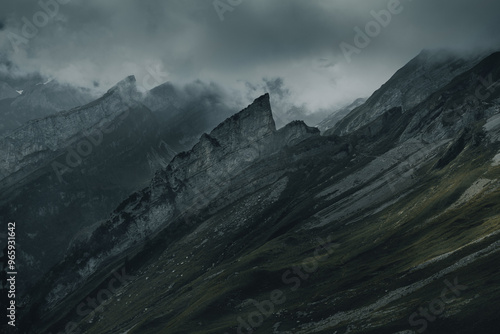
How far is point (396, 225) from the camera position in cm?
18988

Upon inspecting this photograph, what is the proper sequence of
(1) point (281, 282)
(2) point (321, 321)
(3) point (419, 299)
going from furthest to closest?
1. (1) point (281, 282)
2. (2) point (321, 321)
3. (3) point (419, 299)

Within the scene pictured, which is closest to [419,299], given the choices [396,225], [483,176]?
[396,225]

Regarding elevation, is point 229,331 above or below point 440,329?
above

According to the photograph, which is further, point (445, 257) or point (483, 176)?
point (483, 176)

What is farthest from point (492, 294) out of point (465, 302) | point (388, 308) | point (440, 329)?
point (388, 308)

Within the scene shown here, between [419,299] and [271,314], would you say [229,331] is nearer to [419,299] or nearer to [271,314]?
[271,314]

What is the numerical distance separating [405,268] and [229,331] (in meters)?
54.2

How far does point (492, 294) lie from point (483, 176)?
4382 inches

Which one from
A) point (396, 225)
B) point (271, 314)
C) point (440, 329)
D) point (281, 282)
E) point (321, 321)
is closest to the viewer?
point (440, 329)

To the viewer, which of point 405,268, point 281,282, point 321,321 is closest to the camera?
point 321,321

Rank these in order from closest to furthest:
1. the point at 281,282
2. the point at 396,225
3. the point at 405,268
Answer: the point at 405,268, the point at 281,282, the point at 396,225

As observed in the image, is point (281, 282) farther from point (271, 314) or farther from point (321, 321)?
point (321, 321)

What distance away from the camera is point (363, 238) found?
19388 centimetres

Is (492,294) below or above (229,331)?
below
